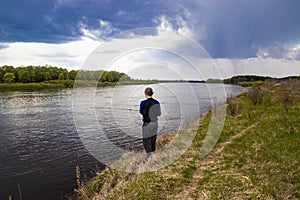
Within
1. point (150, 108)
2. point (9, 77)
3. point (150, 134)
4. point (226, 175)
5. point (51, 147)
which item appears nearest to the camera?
point (226, 175)

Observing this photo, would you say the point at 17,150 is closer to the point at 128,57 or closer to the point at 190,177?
the point at 128,57

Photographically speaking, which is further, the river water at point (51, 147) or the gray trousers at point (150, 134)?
the river water at point (51, 147)

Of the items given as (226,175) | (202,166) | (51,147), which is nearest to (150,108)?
(202,166)

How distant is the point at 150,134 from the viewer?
358 inches

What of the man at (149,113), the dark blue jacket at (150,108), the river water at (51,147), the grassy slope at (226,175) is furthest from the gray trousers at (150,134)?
the river water at (51,147)

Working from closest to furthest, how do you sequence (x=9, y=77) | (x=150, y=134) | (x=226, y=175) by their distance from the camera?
(x=226, y=175) → (x=150, y=134) → (x=9, y=77)

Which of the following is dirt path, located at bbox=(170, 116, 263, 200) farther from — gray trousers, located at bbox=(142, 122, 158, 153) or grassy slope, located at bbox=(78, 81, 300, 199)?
gray trousers, located at bbox=(142, 122, 158, 153)

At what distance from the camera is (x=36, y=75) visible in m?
99.2

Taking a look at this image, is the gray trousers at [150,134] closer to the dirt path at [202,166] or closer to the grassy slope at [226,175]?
the grassy slope at [226,175]

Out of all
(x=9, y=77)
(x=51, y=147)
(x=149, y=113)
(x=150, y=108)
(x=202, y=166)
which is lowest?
(x=51, y=147)

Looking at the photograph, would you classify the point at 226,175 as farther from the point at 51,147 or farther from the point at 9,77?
the point at 9,77

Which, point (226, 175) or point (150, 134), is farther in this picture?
point (150, 134)

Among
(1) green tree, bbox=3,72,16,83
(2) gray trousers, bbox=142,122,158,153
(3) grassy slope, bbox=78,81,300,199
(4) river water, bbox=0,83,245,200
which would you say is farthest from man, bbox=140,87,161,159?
(1) green tree, bbox=3,72,16,83

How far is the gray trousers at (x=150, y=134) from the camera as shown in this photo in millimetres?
8867
